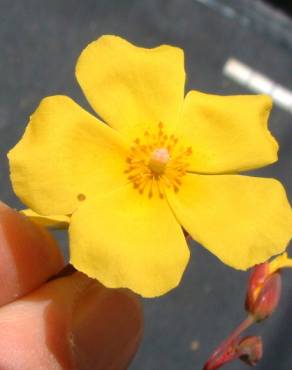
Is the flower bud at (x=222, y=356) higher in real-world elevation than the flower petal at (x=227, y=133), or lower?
lower

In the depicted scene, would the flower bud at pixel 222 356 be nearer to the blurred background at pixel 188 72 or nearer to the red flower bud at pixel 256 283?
the red flower bud at pixel 256 283

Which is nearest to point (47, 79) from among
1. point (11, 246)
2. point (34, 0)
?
point (34, 0)

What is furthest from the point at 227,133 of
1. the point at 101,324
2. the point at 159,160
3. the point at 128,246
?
the point at 101,324

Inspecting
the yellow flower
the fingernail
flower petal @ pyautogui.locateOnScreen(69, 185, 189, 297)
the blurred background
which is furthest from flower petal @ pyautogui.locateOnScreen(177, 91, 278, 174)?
the blurred background

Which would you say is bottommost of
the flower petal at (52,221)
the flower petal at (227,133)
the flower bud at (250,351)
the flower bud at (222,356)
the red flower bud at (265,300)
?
the flower bud at (222,356)

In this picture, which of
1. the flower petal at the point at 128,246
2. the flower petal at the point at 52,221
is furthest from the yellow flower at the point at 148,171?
the flower petal at the point at 52,221

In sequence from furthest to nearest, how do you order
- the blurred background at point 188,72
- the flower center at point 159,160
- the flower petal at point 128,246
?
the blurred background at point 188,72, the flower center at point 159,160, the flower petal at point 128,246

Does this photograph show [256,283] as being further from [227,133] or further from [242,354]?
[227,133]
